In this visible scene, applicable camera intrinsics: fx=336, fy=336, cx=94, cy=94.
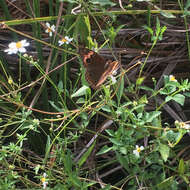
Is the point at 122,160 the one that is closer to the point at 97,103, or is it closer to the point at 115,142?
the point at 115,142

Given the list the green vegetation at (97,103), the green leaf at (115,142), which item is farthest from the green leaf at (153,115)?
the green leaf at (115,142)

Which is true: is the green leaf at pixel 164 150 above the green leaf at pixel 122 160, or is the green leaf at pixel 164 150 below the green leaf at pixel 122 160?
above

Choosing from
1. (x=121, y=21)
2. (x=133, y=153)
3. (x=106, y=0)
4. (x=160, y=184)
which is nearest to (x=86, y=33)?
(x=106, y=0)

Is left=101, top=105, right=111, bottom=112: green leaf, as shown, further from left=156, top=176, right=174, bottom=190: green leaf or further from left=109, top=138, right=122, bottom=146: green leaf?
left=156, top=176, right=174, bottom=190: green leaf

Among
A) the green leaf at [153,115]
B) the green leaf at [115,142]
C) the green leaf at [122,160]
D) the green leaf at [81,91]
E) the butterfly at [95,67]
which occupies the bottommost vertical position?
the green leaf at [122,160]

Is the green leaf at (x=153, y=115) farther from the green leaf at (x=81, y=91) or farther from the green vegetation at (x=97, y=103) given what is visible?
the green leaf at (x=81, y=91)

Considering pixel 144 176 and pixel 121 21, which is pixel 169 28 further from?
pixel 144 176

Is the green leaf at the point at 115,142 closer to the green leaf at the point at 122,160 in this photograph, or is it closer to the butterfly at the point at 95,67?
the green leaf at the point at 122,160

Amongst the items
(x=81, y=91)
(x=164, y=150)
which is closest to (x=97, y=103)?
(x=81, y=91)
